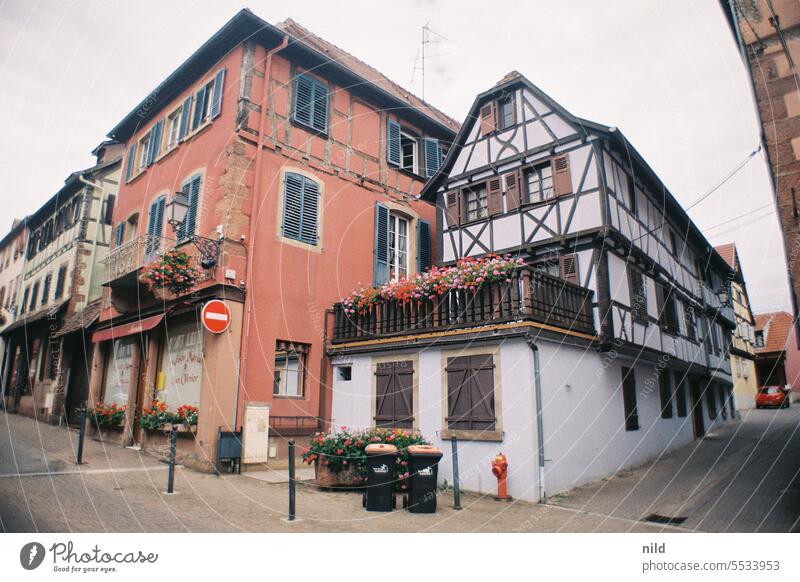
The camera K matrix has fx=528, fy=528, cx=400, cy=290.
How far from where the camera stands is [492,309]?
8180 mm

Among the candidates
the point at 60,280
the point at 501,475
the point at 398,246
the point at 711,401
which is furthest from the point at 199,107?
the point at 711,401

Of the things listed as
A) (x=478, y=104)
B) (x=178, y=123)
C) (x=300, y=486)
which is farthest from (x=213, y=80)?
(x=300, y=486)

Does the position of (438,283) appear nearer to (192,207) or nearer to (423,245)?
(423,245)

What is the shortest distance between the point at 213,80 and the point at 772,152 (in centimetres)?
976

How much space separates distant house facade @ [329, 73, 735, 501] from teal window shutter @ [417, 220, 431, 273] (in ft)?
2.53

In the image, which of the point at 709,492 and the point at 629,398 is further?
the point at 629,398

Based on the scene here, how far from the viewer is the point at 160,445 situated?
950 cm

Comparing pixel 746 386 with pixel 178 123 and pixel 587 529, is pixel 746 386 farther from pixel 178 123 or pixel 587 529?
pixel 178 123

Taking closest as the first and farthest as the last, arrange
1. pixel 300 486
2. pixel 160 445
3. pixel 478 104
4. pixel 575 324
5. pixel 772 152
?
1. pixel 772 152
2. pixel 300 486
3. pixel 575 324
4. pixel 160 445
5. pixel 478 104

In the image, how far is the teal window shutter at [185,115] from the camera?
37.2ft

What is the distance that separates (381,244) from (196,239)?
4.16 metres

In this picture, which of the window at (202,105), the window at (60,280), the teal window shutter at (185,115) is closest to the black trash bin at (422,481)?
the window at (202,105)

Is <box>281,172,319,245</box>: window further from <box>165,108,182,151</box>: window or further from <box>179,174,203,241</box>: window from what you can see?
<box>165,108,182,151</box>: window

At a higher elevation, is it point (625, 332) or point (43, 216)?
point (43, 216)
